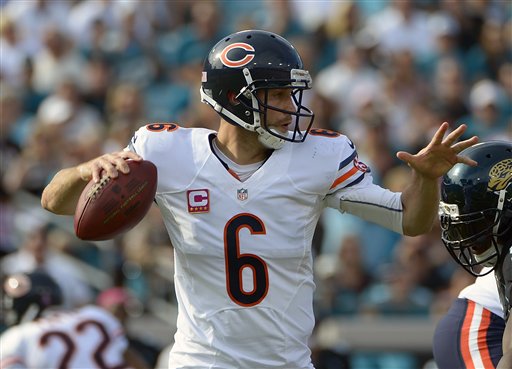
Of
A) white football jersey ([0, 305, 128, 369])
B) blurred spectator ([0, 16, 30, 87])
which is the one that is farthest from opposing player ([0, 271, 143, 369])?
blurred spectator ([0, 16, 30, 87])

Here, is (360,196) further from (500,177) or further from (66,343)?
(66,343)

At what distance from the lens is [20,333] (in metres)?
6.00

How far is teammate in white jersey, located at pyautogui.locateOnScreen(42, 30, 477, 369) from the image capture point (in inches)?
166

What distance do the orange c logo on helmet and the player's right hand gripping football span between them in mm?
533

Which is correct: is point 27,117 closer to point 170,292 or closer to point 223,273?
point 170,292

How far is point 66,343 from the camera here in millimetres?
6137

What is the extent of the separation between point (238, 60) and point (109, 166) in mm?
686

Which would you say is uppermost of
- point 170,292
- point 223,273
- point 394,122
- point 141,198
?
point 141,198

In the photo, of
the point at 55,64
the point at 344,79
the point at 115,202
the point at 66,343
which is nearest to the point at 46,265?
the point at 66,343

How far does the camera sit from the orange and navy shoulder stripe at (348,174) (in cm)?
438

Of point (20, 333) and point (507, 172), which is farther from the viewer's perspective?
point (20, 333)

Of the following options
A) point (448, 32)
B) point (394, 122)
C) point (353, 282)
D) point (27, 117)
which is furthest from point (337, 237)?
point (27, 117)

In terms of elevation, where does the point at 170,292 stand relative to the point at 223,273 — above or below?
below

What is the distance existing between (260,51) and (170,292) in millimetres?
5106
